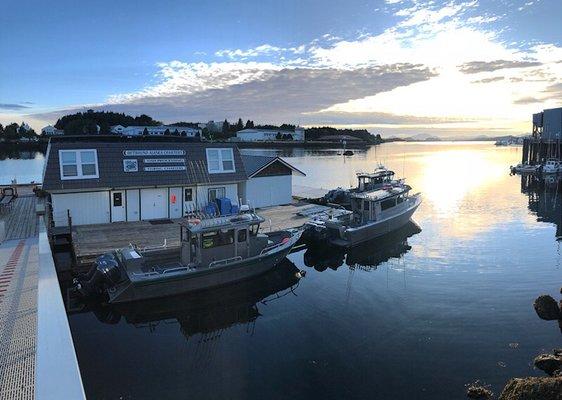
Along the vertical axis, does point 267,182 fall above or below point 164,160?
below

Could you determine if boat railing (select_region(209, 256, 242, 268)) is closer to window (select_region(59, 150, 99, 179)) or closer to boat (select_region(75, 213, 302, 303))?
boat (select_region(75, 213, 302, 303))

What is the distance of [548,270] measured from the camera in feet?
75.9

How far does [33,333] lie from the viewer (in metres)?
10.8

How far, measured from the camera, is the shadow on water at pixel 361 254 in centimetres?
2441

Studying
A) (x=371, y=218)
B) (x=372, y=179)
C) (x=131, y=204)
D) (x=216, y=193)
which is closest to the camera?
(x=131, y=204)

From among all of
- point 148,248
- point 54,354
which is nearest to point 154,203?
point 148,248

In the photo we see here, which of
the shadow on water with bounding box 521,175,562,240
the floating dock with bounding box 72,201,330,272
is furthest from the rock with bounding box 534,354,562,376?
the shadow on water with bounding box 521,175,562,240

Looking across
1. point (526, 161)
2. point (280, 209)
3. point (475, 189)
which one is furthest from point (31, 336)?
point (526, 161)

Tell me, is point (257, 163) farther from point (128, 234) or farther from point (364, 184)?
point (128, 234)

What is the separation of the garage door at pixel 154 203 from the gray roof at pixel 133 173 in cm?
80

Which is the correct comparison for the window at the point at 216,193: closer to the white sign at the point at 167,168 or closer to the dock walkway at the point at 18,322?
the white sign at the point at 167,168

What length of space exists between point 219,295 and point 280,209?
1385 cm

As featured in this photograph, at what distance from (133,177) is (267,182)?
10270 millimetres

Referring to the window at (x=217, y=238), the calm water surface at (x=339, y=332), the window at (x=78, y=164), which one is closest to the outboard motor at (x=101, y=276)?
the calm water surface at (x=339, y=332)
